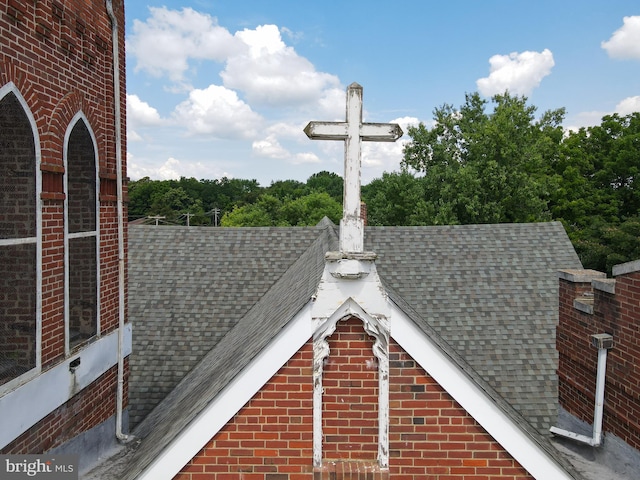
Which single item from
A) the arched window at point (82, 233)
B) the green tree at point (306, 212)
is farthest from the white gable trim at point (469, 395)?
the green tree at point (306, 212)

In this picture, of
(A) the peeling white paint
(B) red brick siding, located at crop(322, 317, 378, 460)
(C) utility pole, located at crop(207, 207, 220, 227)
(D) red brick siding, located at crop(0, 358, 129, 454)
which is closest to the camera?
(A) the peeling white paint

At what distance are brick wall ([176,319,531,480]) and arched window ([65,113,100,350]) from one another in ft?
8.12

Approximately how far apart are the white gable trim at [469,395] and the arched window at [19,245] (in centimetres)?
325

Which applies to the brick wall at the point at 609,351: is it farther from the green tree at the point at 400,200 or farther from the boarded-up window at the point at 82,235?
the green tree at the point at 400,200

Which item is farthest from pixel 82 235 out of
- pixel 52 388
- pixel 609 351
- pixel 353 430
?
pixel 609 351

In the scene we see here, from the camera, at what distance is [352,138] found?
12.7 feet

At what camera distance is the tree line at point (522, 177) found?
29.8m

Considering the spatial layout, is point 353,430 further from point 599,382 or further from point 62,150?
point 62,150

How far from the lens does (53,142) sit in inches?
178

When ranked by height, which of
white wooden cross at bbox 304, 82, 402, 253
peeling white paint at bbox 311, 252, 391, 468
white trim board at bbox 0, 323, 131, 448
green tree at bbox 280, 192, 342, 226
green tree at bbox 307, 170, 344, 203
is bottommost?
white trim board at bbox 0, 323, 131, 448

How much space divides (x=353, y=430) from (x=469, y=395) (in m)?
0.97

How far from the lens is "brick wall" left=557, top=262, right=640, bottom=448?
4.82 m

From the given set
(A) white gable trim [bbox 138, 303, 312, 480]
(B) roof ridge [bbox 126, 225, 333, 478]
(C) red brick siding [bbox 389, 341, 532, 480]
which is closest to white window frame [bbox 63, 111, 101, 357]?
(B) roof ridge [bbox 126, 225, 333, 478]

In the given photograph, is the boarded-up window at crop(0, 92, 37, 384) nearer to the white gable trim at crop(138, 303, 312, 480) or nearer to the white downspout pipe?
the white downspout pipe
